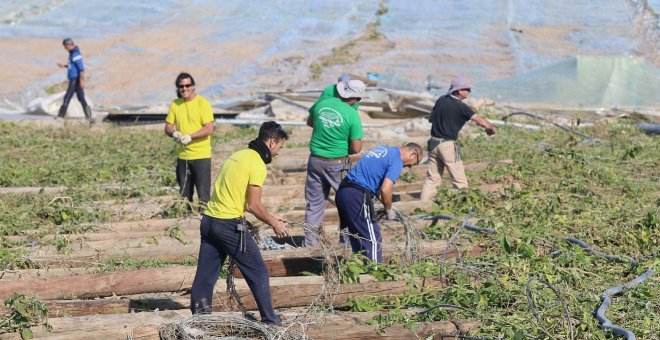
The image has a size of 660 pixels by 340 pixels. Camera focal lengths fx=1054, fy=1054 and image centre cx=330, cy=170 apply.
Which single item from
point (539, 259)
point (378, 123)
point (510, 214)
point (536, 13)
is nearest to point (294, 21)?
point (536, 13)

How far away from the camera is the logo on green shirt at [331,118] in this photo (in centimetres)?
975

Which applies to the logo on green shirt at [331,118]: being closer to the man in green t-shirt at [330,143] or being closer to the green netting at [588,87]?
the man in green t-shirt at [330,143]

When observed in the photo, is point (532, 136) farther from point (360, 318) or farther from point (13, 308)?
point (13, 308)

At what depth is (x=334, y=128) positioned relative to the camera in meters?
9.76

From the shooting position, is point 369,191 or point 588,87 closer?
point 369,191

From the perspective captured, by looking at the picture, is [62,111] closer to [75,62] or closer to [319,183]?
[75,62]

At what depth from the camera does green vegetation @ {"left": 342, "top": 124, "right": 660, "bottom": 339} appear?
7.39 metres

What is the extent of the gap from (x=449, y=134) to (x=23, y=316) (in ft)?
19.4

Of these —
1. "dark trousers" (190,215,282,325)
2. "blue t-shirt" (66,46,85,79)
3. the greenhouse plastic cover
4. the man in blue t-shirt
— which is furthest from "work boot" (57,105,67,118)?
"dark trousers" (190,215,282,325)

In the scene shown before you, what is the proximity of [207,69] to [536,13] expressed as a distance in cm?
969

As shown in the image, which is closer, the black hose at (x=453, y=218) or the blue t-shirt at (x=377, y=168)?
the blue t-shirt at (x=377, y=168)

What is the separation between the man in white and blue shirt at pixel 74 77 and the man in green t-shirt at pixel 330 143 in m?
9.45

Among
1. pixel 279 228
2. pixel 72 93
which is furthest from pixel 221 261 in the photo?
pixel 72 93

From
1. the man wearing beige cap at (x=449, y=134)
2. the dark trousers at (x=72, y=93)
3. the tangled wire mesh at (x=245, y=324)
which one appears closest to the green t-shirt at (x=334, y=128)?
the man wearing beige cap at (x=449, y=134)
